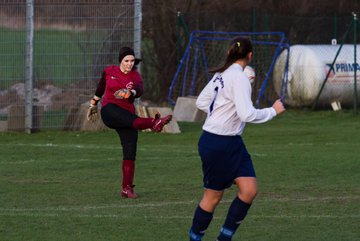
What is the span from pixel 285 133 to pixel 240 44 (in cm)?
1074

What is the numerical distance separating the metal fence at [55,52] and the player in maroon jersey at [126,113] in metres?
7.37

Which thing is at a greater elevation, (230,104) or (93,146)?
(230,104)

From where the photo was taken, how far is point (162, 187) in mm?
11859

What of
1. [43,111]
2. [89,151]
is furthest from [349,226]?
[43,111]

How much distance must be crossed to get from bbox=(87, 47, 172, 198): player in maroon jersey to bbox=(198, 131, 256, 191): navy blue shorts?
10.3 ft

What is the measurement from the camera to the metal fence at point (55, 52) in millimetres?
18484

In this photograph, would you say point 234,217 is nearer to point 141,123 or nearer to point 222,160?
point 222,160

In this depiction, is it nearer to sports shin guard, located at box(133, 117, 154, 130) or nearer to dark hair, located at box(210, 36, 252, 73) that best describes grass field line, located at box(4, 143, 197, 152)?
sports shin guard, located at box(133, 117, 154, 130)

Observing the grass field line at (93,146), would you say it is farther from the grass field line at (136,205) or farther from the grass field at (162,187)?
the grass field line at (136,205)

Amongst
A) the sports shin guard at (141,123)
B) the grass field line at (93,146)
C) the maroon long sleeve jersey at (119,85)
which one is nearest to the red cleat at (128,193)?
the sports shin guard at (141,123)

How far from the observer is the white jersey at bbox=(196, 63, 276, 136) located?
7.71m

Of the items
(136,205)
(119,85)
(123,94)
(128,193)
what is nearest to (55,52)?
(119,85)

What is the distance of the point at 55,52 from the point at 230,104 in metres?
11.3

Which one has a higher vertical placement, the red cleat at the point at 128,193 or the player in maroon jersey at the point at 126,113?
the player in maroon jersey at the point at 126,113
